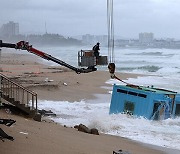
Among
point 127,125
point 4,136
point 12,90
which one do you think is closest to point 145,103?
point 127,125

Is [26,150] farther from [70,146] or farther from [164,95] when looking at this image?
A: [164,95]

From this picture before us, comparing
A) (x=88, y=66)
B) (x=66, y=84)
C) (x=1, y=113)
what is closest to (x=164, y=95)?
(x=88, y=66)

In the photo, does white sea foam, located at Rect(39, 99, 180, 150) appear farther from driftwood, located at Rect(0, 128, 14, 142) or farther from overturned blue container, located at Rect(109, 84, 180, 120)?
driftwood, located at Rect(0, 128, 14, 142)

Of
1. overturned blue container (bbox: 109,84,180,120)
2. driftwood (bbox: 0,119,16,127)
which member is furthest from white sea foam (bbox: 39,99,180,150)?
driftwood (bbox: 0,119,16,127)

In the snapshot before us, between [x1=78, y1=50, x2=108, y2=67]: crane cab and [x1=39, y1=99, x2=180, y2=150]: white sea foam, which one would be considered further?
[x1=39, y1=99, x2=180, y2=150]: white sea foam

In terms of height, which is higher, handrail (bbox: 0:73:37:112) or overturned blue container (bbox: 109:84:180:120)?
handrail (bbox: 0:73:37:112)

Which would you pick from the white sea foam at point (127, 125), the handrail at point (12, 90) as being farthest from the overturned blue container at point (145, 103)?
the handrail at point (12, 90)

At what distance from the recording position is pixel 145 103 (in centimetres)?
1738

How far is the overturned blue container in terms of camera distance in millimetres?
17281

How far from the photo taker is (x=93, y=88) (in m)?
31.1

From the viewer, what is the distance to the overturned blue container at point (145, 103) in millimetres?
17281

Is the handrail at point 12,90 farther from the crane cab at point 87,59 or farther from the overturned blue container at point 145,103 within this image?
the overturned blue container at point 145,103

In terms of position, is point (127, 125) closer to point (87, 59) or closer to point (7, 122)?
point (87, 59)

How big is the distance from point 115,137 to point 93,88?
673 inches
